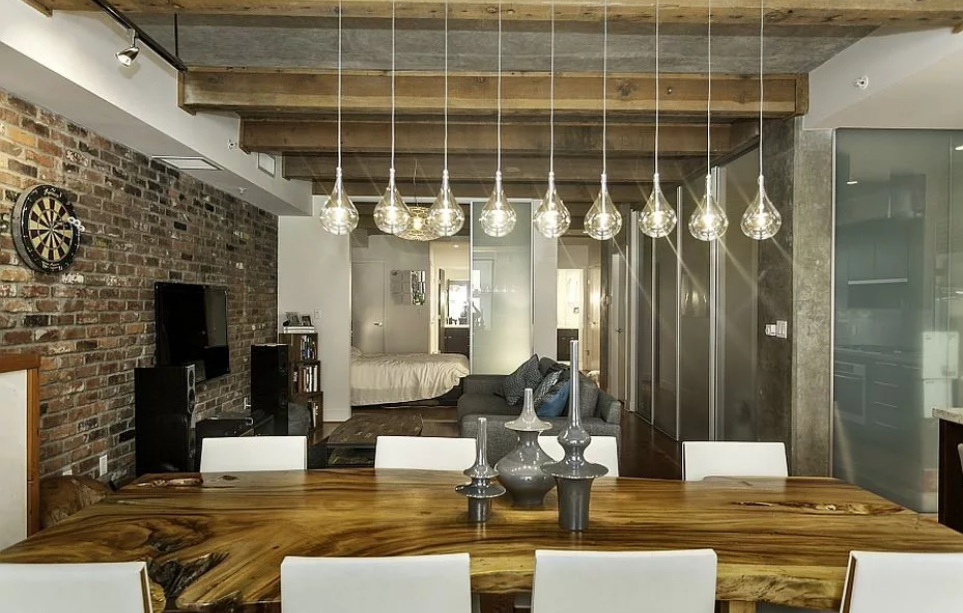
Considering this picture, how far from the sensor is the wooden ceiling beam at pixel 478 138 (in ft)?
16.3

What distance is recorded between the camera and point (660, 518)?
1741 mm

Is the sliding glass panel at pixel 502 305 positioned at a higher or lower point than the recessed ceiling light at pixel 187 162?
lower

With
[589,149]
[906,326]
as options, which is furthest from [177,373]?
[906,326]

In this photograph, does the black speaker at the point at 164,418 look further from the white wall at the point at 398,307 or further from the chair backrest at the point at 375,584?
the white wall at the point at 398,307

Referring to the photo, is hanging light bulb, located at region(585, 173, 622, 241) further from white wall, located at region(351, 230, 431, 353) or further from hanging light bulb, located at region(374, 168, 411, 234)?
white wall, located at region(351, 230, 431, 353)

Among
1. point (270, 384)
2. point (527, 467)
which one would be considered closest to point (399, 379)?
point (270, 384)

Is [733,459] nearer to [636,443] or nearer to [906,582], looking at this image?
[906,582]

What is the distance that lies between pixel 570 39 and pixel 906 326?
2712mm

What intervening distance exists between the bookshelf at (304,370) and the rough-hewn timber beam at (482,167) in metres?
1.77

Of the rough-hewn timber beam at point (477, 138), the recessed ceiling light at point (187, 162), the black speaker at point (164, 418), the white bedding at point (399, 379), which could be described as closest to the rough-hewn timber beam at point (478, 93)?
the recessed ceiling light at point (187, 162)

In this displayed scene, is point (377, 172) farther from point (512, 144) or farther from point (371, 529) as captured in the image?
point (371, 529)

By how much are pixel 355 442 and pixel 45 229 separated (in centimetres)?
212

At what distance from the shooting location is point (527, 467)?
182cm

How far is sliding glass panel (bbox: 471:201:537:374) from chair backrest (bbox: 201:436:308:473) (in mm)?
4797
